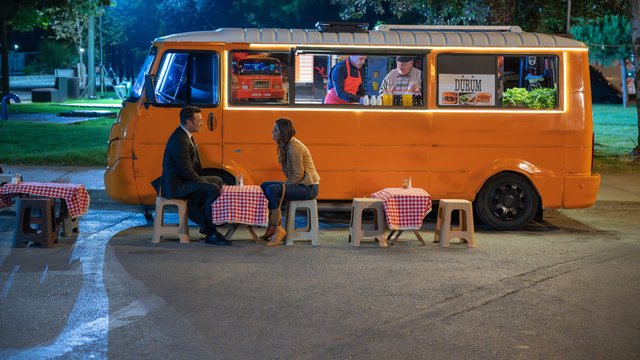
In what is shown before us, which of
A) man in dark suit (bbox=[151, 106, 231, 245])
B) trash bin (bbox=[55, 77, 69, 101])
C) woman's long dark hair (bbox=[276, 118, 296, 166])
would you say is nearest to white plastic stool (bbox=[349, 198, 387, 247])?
woman's long dark hair (bbox=[276, 118, 296, 166])

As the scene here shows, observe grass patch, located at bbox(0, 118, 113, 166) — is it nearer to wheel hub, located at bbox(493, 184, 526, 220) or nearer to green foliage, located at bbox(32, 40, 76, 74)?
wheel hub, located at bbox(493, 184, 526, 220)

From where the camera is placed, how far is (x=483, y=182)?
42.6ft

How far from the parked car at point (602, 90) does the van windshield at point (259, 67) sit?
44344 millimetres

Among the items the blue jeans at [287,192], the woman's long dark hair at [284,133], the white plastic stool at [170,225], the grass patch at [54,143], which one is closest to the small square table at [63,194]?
the white plastic stool at [170,225]

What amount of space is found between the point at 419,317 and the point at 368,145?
4.91 m

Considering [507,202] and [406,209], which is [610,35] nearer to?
[507,202]

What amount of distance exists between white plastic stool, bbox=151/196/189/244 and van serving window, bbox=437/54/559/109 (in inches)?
146

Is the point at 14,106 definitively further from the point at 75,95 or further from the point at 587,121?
the point at 587,121

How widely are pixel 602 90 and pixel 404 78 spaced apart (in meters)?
44.6

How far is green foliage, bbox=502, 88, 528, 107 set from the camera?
1305cm

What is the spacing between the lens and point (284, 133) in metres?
11.6

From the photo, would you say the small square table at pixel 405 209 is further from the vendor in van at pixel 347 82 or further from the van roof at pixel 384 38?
the van roof at pixel 384 38

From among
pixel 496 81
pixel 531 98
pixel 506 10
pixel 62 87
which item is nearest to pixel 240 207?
pixel 496 81

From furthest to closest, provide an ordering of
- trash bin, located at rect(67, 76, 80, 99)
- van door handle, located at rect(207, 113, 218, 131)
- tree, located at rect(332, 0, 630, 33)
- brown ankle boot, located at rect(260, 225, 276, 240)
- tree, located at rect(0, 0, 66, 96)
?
trash bin, located at rect(67, 76, 80, 99), tree, located at rect(0, 0, 66, 96), tree, located at rect(332, 0, 630, 33), van door handle, located at rect(207, 113, 218, 131), brown ankle boot, located at rect(260, 225, 276, 240)
